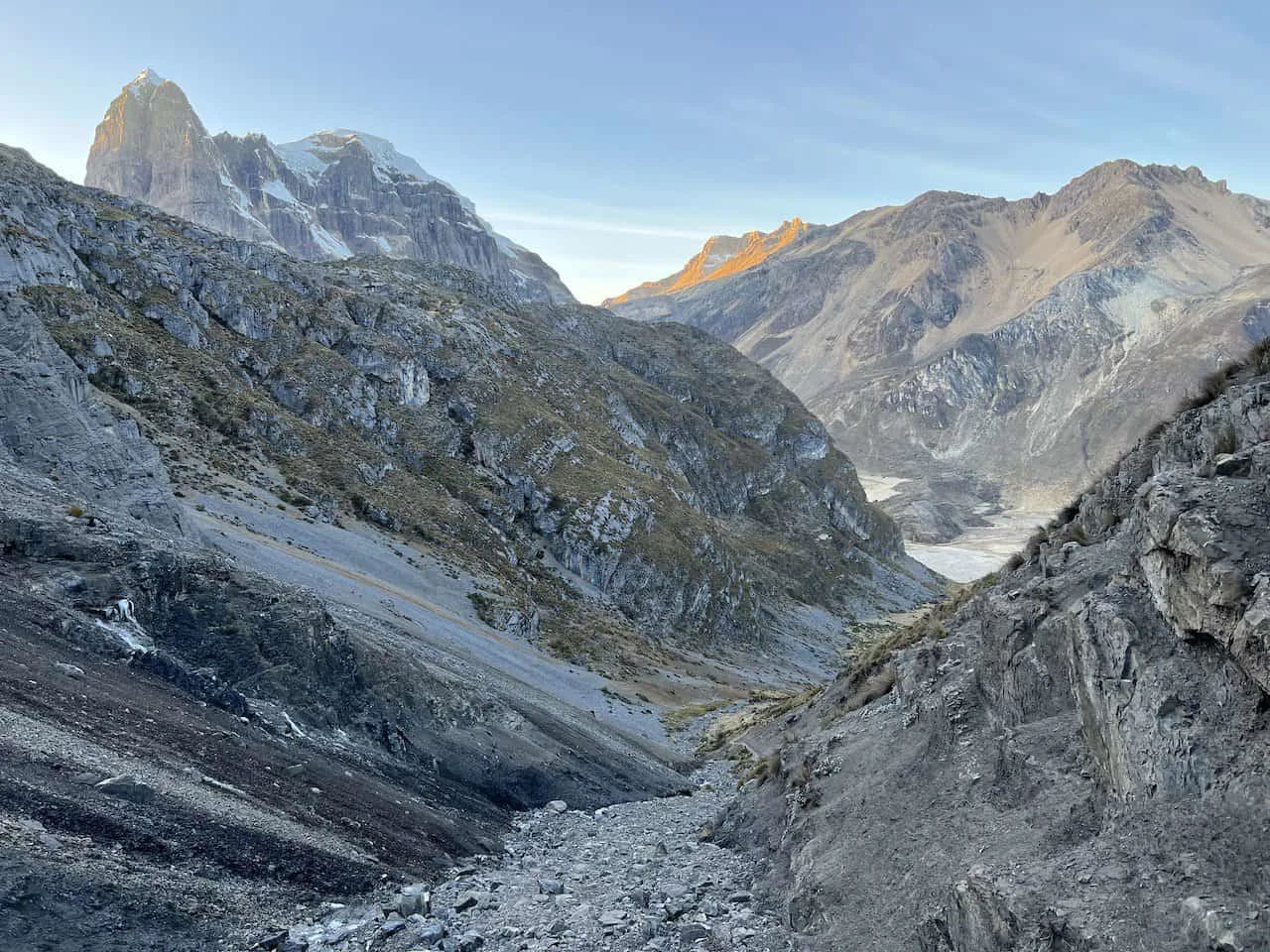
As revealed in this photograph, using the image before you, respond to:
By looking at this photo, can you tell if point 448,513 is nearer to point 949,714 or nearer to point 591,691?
point 591,691

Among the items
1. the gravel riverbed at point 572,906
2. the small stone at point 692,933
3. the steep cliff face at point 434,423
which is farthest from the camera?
the steep cliff face at point 434,423

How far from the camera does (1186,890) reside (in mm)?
9117

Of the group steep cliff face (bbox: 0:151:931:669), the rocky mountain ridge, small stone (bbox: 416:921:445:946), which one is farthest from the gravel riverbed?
steep cliff face (bbox: 0:151:931:669)

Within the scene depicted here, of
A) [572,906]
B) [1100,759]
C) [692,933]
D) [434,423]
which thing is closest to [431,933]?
[572,906]

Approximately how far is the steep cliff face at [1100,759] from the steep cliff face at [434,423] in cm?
3902

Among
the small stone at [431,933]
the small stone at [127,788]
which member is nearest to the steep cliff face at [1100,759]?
the small stone at [431,933]

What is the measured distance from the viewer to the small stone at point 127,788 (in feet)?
43.7

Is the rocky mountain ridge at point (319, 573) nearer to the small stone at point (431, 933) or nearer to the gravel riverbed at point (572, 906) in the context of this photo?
the gravel riverbed at point (572, 906)

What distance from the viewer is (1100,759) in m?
11.8

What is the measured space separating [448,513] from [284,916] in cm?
5227

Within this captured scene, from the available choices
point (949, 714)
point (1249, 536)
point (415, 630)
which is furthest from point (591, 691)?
point (1249, 536)

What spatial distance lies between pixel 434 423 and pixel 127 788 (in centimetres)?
6591

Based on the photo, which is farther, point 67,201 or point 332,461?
point 67,201

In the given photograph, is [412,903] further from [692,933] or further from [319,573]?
[319,573]
